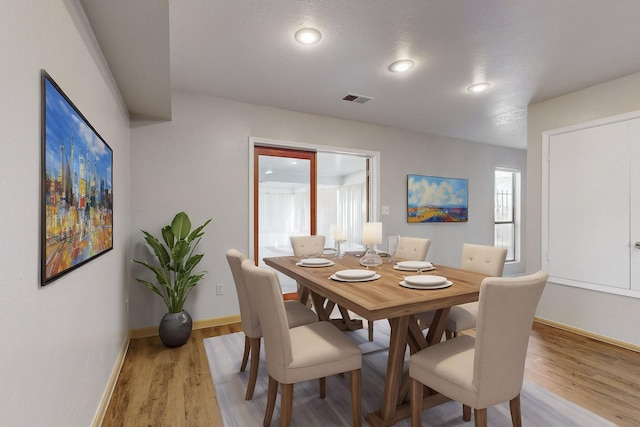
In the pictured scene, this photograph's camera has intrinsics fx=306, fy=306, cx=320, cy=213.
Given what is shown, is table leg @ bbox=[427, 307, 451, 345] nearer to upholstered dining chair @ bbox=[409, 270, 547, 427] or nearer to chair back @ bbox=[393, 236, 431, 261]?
upholstered dining chair @ bbox=[409, 270, 547, 427]

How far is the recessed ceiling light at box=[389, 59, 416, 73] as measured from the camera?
102 inches

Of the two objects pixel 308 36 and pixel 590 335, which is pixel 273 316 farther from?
pixel 590 335

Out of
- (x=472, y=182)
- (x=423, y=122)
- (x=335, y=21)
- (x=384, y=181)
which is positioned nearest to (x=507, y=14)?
(x=335, y=21)

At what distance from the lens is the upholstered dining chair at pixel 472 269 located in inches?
84.9

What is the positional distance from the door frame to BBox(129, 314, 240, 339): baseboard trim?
722 mm

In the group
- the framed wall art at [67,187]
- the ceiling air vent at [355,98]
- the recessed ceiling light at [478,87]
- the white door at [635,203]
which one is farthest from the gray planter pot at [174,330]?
the white door at [635,203]

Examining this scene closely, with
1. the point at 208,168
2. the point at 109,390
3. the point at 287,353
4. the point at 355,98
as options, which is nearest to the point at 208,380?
the point at 109,390

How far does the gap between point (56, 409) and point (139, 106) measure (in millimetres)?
2463

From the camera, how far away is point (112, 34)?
67.2 inches

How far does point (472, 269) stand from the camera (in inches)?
100

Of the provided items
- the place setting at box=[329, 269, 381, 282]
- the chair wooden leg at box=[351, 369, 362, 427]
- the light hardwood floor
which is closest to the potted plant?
the light hardwood floor

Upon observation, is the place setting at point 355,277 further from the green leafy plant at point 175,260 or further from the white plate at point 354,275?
the green leafy plant at point 175,260

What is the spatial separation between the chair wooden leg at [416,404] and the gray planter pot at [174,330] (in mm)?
2099

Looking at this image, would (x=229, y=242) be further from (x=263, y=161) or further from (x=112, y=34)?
(x=112, y=34)
